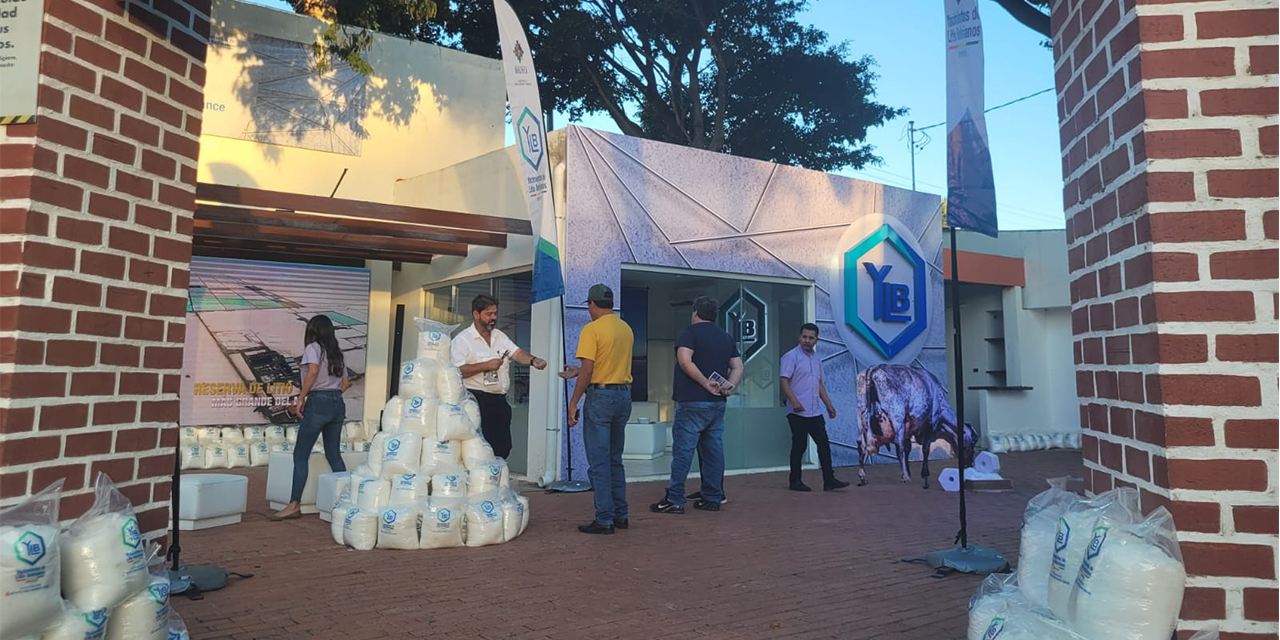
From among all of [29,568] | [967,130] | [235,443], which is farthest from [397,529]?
[235,443]

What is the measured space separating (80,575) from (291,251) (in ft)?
33.2

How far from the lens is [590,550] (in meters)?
5.57

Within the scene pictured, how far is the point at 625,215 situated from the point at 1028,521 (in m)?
7.41

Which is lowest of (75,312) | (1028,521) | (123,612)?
(123,612)

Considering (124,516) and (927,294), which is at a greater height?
(927,294)

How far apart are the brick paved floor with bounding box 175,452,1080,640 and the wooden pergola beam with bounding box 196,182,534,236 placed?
353 centimetres

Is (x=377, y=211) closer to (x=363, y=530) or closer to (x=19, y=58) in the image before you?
(x=363, y=530)

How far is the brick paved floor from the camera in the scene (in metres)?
3.85

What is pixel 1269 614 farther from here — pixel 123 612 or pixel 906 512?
pixel 906 512

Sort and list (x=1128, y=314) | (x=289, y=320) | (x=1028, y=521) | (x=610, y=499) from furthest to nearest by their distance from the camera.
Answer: (x=289, y=320) → (x=610, y=499) → (x=1028, y=521) → (x=1128, y=314)

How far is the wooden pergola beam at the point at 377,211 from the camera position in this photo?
9102 mm

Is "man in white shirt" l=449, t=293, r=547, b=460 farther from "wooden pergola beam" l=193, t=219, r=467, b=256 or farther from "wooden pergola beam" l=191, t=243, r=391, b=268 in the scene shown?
"wooden pergola beam" l=191, t=243, r=391, b=268

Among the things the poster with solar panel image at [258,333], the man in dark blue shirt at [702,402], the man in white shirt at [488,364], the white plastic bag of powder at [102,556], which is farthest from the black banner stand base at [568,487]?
the white plastic bag of powder at [102,556]

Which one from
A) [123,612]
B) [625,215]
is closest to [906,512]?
[625,215]
